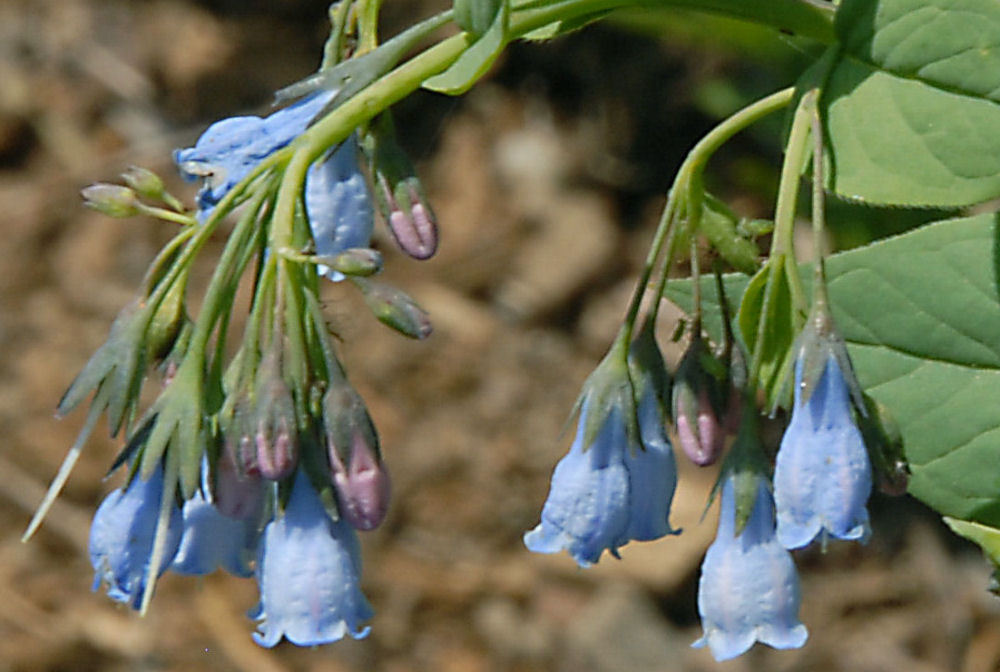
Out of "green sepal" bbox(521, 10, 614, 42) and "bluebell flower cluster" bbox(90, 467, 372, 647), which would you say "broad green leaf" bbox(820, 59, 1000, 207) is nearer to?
"green sepal" bbox(521, 10, 614, 42)

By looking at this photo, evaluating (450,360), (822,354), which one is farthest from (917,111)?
(450,360)

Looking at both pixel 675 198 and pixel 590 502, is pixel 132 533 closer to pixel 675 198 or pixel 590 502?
pixel 590 502

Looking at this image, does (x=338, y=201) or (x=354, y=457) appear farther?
(x=338, y=201)

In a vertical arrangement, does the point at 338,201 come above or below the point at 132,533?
above

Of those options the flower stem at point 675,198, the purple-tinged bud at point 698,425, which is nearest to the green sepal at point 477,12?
the flower stem at point 675,198

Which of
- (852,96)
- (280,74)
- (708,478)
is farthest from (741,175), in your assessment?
(852,96)

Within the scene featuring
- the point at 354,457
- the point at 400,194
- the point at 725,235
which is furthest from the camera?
the point at 725,235

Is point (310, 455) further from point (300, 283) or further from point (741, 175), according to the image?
point (741, 175)
